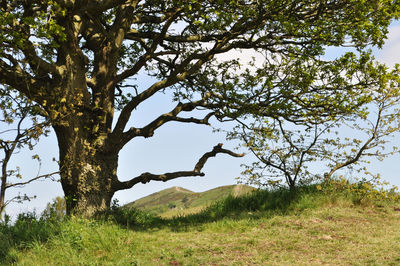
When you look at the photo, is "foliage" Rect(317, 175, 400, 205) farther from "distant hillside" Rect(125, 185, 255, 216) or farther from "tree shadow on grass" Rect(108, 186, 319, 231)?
"distant hillside" Rect(125, 185, 255, 216)

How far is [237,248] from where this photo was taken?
10.8 metres

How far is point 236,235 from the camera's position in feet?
39.4

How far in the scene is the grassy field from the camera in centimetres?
1006

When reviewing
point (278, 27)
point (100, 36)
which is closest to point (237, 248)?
point (278, 27)

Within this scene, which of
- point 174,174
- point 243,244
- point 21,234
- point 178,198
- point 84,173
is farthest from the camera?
point 178,198

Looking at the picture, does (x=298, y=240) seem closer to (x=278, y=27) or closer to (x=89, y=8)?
(x=278, y=27)

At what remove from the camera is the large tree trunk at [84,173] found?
43.8 ft

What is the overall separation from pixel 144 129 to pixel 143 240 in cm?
505

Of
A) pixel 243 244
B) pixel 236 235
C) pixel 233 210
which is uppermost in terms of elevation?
pixel 233 210

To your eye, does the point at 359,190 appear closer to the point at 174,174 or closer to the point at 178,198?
the point at 174,174

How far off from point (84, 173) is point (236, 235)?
19.1ft

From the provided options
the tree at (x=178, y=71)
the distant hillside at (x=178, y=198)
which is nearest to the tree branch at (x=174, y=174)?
the tree at (x=178, y=71)

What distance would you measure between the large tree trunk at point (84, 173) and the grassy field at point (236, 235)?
0.88 m

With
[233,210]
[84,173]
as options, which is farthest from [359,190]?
[84,173]
